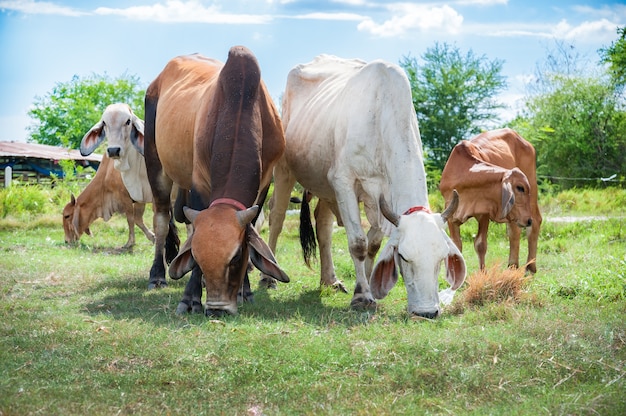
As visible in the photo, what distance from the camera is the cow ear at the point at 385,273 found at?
20.8 feet

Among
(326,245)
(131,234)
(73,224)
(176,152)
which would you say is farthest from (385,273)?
(73,224)

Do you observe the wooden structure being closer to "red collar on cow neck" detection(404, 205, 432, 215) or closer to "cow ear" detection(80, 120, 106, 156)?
"cow ear" detection(80, 120, 106, 156)

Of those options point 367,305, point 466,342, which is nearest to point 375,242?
point 367,305

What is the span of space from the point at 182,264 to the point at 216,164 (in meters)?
0.86

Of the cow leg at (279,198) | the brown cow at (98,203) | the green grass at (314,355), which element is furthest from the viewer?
the brown cow at (98,203)

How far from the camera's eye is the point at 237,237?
6016mm

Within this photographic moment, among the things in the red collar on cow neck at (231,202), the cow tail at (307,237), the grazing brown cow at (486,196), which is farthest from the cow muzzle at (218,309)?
the grazing brown cow at (486,196)

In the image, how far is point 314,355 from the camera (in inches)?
202

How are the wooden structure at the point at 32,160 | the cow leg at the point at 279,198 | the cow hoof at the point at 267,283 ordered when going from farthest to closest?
the wooden structure at the point at 32,160
the cow leg at the point at 279,198
the cow hoof at the point at 267,283

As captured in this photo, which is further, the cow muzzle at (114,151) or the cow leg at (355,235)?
the cow muzzle at (114,151)

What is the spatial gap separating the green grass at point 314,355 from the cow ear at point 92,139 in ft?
7.80

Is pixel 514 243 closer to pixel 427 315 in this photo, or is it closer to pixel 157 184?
pixel 427 315

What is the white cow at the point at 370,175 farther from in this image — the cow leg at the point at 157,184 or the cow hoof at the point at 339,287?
the cow leg at the point at 157,184

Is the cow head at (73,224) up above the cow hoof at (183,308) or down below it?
below
